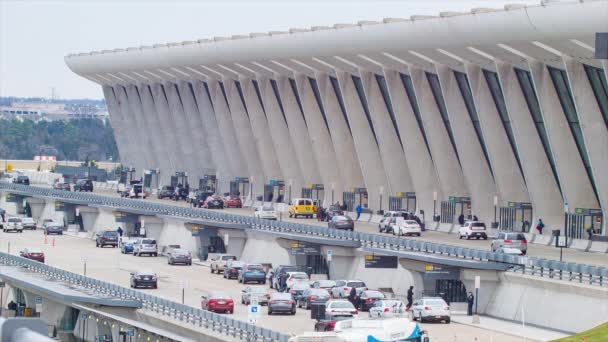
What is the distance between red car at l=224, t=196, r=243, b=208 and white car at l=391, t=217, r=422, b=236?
32232 millimetres

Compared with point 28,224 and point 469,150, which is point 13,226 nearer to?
point 28,224

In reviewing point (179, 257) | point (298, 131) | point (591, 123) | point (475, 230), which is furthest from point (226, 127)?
point (591, 123)

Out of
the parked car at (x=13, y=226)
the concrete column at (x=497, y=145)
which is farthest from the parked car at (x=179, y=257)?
the parked car at (x=13, y=226)

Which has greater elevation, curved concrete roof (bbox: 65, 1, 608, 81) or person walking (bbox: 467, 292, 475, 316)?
curved concrete roof (bbox: 65, 1, 608, 81)

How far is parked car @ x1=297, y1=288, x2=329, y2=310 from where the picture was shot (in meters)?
59.8

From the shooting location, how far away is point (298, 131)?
11181 cm

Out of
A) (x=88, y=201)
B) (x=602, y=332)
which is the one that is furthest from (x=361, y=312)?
(x=88, y=201)

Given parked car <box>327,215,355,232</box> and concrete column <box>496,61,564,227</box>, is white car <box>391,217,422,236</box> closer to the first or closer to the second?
parked car <box>327,215,355,232</box>

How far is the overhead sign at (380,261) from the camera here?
6638cm

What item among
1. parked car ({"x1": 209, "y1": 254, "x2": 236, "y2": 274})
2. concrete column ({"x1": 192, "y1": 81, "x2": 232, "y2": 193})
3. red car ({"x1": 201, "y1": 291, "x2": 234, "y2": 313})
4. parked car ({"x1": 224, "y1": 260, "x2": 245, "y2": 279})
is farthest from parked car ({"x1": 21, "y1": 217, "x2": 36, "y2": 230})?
red car ({"x1": 201, "y1": 291, "x2": 234, "y2": 313})

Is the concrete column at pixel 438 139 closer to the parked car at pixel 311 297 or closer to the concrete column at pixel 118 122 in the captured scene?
the parked car at pixel 311 297

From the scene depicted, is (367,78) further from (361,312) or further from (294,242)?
(361,312)

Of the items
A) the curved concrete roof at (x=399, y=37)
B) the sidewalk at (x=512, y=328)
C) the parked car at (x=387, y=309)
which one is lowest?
the sidewalk at (x=512, y=328)

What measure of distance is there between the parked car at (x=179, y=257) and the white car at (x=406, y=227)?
11.5 m
